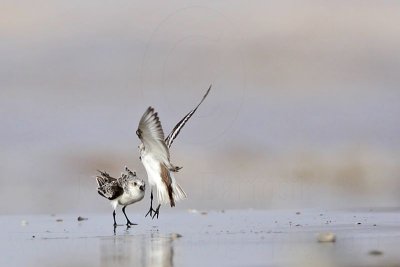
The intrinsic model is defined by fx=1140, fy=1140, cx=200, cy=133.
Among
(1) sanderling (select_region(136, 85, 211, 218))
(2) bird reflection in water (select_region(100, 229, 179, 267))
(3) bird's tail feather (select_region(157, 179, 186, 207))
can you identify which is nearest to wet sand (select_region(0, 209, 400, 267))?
(2) bird reflection in water (select_region(100, 229, 179, 267))

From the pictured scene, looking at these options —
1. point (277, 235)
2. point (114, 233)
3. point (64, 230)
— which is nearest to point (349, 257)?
point (277, 235)

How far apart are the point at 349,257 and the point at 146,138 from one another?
309 inches

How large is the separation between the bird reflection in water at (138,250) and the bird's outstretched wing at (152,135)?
254 cm

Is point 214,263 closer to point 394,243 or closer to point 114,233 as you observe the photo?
point 394,243

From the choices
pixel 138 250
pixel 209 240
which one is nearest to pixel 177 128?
pixel 209 240

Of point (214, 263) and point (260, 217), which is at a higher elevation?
point (260, 217)

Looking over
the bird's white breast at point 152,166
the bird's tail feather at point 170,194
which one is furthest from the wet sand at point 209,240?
the bird's white breast at point 152,166

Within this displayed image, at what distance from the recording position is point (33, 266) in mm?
15070

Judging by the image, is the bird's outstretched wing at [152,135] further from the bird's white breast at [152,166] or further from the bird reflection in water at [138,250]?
the bird reflection in water at [138,250]

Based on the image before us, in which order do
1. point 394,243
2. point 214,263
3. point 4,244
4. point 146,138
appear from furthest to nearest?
point 146,138, point 4,244, point 394,243, point 214,263

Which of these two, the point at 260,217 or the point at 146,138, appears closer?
the point at 146,138

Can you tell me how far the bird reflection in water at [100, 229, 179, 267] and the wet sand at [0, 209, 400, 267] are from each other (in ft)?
0.04

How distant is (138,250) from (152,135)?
5.76 meters

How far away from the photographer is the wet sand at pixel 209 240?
1522 cm
